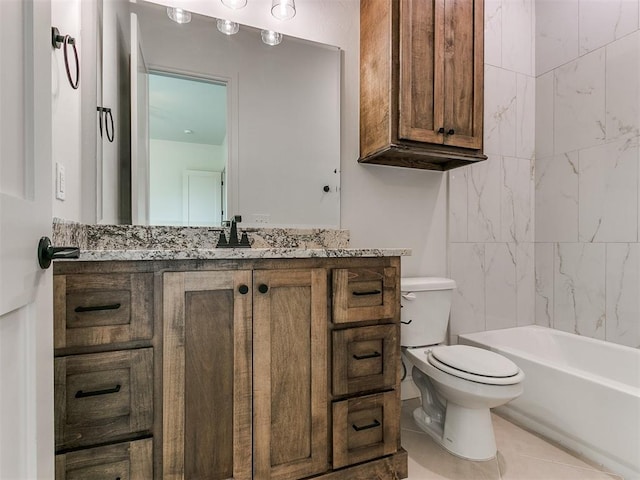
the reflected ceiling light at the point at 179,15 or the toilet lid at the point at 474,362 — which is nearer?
the toilet lid at the point at 474,362

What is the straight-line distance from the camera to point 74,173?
131 cm

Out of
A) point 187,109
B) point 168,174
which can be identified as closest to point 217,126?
point 187,109

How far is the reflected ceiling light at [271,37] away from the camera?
181cm

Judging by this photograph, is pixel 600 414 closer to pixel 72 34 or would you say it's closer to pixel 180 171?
pixel 180 171

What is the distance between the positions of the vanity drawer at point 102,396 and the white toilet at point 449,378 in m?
1.22

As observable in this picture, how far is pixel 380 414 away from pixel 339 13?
A: 6.79ft

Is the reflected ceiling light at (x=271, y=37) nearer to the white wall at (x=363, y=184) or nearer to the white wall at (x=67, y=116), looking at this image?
the white wall at (x=363, y=184)

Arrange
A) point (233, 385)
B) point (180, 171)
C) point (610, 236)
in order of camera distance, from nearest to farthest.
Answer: point (233, 385) < point (180, 171) < point (610, 236)

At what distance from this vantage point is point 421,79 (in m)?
1.74

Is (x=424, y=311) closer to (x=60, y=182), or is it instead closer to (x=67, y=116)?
(x=60, y=182)

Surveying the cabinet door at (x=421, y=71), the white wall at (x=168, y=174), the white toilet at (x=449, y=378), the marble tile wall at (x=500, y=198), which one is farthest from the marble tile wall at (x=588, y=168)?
the white wall at (x=168, y=174)

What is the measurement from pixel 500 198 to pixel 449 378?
144 centimetres

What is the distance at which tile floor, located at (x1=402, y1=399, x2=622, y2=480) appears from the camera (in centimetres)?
147

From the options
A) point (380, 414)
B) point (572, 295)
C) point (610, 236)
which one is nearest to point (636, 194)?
point (610, 236)
